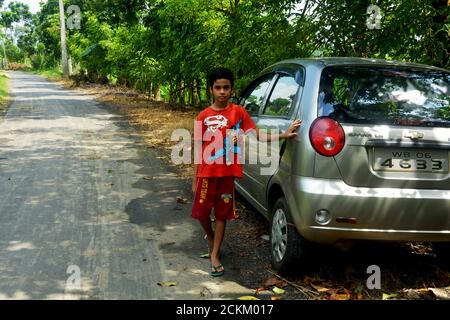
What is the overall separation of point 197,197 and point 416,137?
1793 millimetres

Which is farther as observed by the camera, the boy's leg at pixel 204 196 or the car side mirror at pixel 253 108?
the car side mirror at pixel 253 108

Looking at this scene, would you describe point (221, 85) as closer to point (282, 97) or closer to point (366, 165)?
point (282, 97)

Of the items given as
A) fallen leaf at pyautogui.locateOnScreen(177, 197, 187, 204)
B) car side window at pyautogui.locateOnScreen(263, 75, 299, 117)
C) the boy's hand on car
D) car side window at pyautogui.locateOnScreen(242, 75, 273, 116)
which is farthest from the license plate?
fallen leaf at pyautogui.locateOnScreen(177, 197, 187, 204)

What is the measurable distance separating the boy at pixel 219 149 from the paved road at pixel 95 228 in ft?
1.80

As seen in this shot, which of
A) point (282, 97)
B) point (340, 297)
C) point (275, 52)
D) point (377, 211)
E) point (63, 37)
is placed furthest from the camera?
point (63, 37)

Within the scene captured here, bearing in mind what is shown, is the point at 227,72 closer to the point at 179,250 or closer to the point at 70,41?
the point at 179,250

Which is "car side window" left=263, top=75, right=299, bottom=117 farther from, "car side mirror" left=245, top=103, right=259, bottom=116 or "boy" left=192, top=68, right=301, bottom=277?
"boy" left=192, top=68, right=301, bottom=277

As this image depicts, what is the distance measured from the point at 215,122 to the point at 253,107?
1320 mm

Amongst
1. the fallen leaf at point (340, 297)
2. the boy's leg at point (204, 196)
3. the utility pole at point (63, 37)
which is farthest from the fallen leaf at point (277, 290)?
the utility pole at point (63, 37)

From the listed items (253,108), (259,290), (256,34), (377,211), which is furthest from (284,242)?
(256,34)

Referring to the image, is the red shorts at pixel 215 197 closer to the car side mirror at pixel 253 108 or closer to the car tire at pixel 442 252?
the car side mirror at pixel 253 108

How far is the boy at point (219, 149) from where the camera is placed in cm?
366

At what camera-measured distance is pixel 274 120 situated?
4.07 metres
